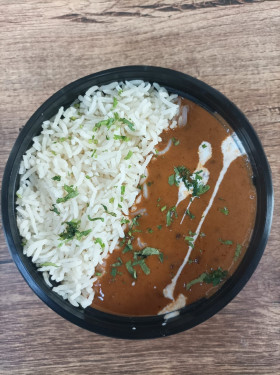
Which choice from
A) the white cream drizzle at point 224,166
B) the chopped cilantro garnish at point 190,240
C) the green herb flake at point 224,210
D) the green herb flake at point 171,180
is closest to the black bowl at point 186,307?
the white cream drizzle at point 224,166

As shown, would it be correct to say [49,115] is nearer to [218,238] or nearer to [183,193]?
[183,193]

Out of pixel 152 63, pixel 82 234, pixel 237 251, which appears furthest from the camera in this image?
pixel 152 63

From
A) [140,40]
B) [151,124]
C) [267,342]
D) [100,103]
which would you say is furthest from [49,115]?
[267,342]

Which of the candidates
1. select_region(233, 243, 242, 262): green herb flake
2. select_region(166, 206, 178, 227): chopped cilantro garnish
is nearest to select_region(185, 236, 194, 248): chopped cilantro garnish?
select_region(166, 206, 178, 227): chopped cilantro garnish

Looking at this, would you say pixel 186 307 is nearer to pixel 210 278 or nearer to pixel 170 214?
pixel 210 278

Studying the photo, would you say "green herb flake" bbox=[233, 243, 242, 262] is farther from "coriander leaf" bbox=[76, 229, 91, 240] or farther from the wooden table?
"coriander leaf" bbox=[76, 229, 91, 240]

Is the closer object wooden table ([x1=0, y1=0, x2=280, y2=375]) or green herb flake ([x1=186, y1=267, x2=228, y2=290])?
green herb flake ([x1=186, y1=267, x2=228, y2=290])

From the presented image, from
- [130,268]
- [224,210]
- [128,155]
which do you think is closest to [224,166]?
[224,210]
